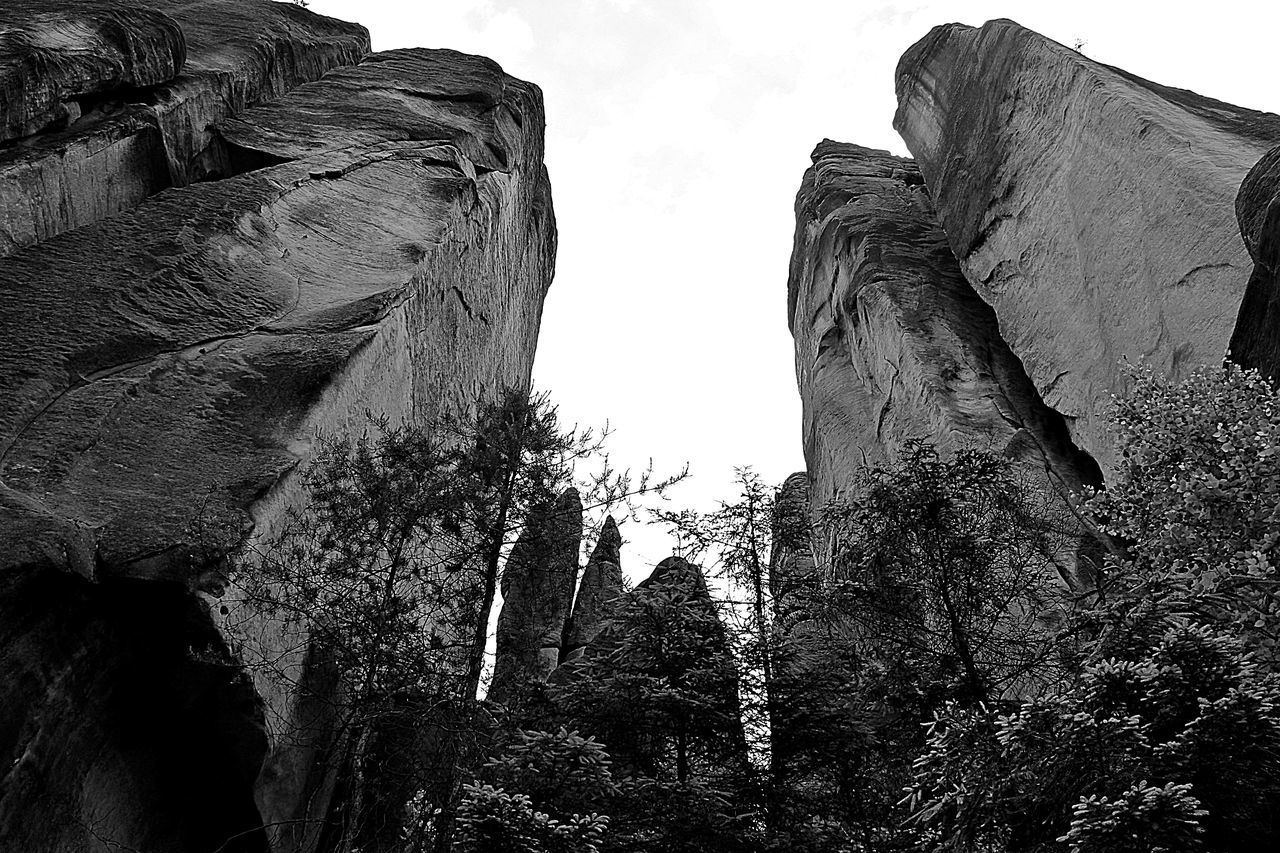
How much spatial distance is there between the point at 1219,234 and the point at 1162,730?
10.6m

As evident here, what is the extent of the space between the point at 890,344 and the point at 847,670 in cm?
1260

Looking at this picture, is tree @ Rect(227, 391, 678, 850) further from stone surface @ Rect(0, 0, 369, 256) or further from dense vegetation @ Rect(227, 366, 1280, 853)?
stone surface @ Rect(0, 0, 369, 256)

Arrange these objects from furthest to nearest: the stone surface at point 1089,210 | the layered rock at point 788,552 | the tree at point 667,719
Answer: the stone surface at point 1089,210 → the layered rock at point 788,552 → the tree at point 667,719

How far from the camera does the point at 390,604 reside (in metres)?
10.1

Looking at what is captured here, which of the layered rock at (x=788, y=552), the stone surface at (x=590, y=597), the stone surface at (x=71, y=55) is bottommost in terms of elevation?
the layered rock at (x=788, y=552)

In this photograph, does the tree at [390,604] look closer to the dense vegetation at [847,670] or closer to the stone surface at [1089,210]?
the dense vegetation at [847,670]

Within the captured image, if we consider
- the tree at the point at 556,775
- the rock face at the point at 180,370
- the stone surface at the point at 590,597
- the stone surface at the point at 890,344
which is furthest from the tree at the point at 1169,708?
the stone surface at the point at 590,597

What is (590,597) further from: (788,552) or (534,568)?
(534,568)

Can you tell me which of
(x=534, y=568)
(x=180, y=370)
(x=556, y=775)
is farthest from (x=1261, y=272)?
(x=180, y=370)

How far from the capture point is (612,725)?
450 inches

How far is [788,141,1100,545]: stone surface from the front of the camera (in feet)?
66.0

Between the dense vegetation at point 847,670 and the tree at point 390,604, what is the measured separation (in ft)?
0.14

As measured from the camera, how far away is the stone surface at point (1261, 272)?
40.2 ft

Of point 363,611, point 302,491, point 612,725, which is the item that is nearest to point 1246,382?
point 612,725
